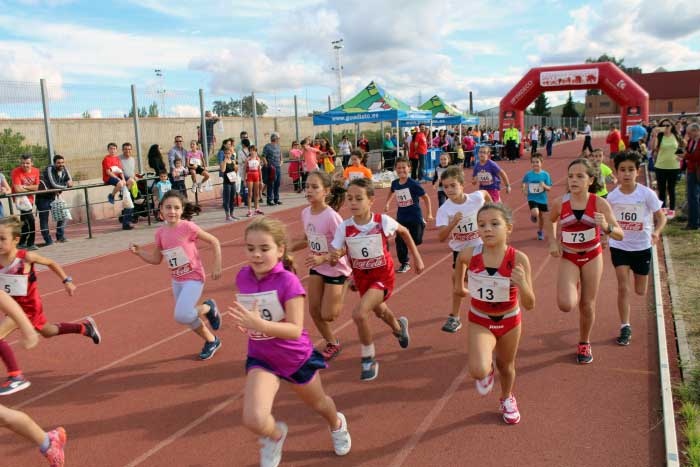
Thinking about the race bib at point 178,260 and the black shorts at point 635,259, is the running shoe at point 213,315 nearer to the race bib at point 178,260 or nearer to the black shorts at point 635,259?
the race bib at point 178,260

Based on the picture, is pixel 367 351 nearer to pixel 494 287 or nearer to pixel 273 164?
pixel 494 287

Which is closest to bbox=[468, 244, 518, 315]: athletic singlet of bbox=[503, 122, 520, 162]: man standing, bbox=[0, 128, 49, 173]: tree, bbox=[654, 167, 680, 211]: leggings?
bbox=[654, 167, 680, 211]: leggings

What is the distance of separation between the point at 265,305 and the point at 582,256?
2991 millimetres

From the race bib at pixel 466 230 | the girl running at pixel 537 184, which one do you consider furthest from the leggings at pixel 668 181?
the race bib at pixel 466 230

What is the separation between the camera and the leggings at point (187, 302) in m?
5.16

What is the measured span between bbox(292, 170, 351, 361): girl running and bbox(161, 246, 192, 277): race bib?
1.07 meters

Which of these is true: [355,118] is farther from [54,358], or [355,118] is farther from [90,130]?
[54,358]

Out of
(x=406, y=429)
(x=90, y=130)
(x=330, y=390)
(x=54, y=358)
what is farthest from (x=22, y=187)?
(x=406, y=429)

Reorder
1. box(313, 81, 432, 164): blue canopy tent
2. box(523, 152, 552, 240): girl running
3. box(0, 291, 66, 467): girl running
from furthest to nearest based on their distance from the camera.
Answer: box(313, 81, 432, 164): blue canopy tent < box(523, 152, 552, 240): girl running < box(0, 291, 66, 467): girl running

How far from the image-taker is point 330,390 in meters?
4.70

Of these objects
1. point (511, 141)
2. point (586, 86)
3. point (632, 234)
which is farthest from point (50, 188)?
point (586, 86)

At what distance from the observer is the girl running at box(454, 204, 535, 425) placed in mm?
3787

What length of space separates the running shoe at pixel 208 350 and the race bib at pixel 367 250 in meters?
1.81

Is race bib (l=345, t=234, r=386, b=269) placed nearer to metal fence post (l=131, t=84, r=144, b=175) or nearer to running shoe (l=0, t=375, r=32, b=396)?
running shoe (l=0, t=375, r=32, b=396)
